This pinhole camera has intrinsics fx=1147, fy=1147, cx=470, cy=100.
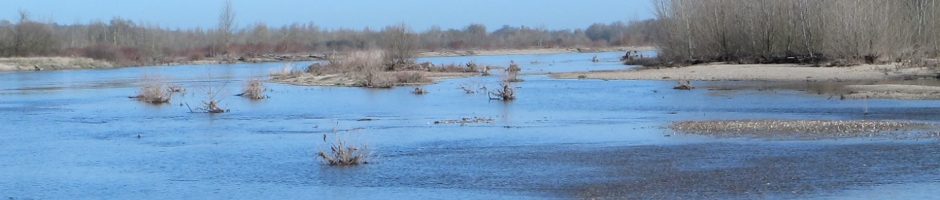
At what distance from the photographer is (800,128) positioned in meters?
22.1

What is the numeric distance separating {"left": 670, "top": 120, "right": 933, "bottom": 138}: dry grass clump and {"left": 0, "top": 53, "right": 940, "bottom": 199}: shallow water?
0.83 metres

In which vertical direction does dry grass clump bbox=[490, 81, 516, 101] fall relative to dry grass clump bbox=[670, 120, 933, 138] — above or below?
above

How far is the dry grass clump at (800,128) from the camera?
20.9m

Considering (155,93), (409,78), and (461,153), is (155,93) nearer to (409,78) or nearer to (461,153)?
(409,78)

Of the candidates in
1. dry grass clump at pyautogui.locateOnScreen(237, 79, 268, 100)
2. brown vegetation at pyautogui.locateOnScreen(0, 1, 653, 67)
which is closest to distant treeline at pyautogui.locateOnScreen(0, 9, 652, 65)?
brown vegetation at pyautogui.locateOnScreen(0, 1, 653, 67)

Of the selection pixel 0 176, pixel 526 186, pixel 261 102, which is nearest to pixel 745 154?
pixel 526 186

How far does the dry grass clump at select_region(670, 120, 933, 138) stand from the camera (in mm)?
20891

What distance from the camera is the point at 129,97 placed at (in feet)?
136

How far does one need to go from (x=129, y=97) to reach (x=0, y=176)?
25174 millimetres

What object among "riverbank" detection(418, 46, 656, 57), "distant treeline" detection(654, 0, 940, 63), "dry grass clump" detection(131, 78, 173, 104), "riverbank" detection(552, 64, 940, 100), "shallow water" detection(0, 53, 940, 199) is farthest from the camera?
"riverbank" detection(418, 46, 656, 57)

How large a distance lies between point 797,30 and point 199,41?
10264 centimetres

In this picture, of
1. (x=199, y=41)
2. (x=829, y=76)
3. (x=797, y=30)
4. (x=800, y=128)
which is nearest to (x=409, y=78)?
(x=829, y=76)

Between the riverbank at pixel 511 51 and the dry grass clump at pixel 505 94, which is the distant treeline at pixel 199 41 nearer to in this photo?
the riverbank at pixel 511 51

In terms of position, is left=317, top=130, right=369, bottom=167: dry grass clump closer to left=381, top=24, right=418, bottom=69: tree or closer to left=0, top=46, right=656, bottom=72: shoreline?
left=381, top=24, right=418, bottom=69: tree
